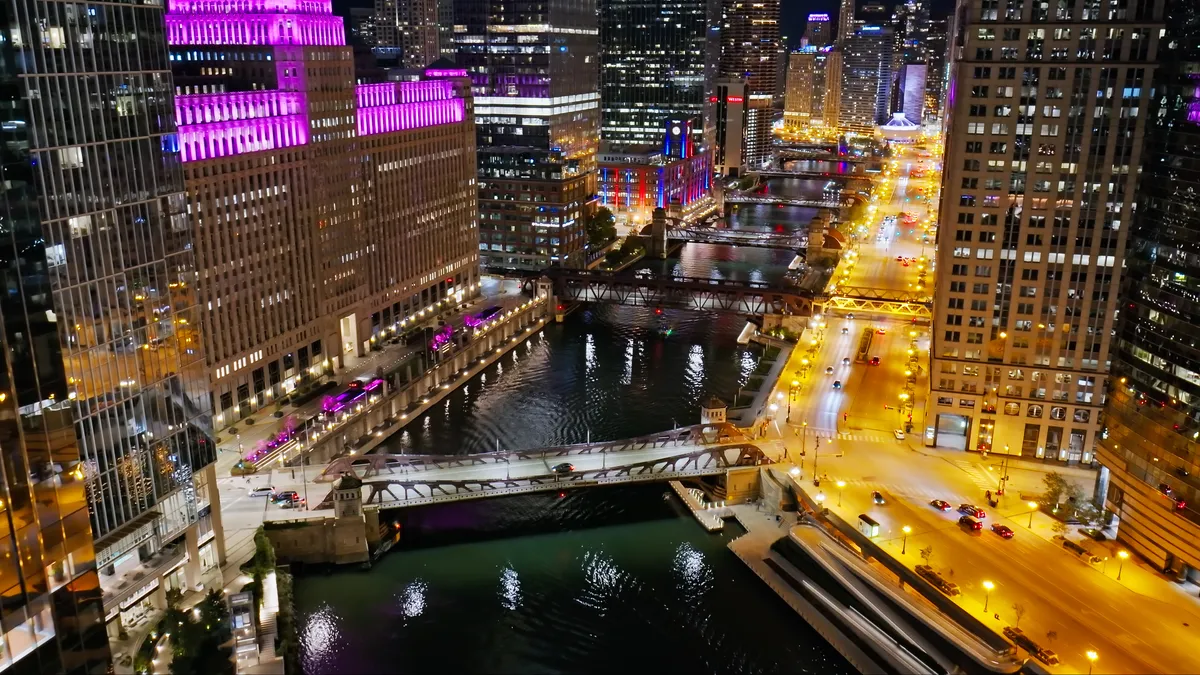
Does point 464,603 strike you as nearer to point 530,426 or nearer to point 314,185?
point 530,426

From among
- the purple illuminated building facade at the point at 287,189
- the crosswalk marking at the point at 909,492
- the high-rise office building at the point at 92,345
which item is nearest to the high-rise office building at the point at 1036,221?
the crosswalk marking at the point at 909,492

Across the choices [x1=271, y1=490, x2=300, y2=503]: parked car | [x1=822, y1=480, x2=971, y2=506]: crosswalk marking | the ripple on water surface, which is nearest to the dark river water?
the ripple on water surface

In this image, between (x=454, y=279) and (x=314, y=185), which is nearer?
(x=314, y=185)

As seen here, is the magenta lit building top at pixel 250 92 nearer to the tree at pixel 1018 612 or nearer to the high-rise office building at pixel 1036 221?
the high-rise office building at pixel 1036 221

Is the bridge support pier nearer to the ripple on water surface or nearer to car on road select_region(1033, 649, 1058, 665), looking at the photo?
the ripple on water surface

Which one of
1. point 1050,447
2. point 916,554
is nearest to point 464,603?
point 916,554

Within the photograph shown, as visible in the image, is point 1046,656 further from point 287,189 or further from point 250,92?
point 250,92
